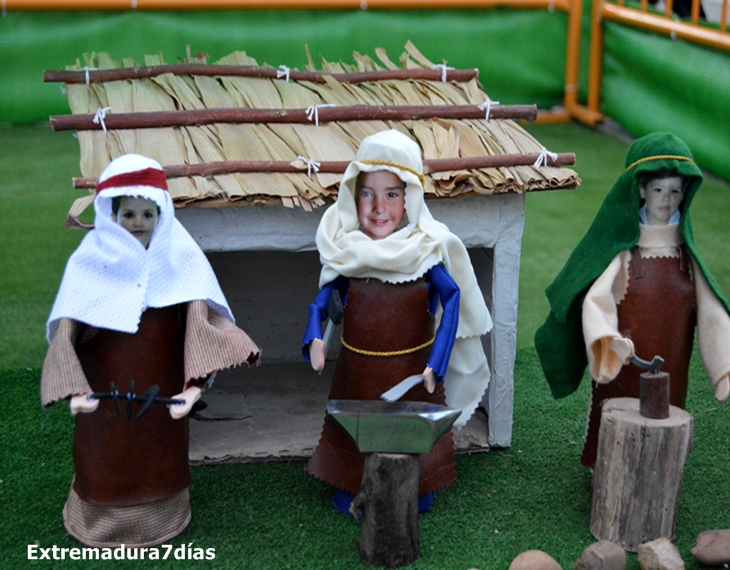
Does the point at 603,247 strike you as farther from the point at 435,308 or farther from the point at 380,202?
the point at 380,202

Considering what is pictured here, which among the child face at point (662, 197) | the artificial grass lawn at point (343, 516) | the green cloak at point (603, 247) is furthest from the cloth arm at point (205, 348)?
the child face at point (662, 197)

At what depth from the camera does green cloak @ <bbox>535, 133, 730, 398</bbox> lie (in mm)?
3238

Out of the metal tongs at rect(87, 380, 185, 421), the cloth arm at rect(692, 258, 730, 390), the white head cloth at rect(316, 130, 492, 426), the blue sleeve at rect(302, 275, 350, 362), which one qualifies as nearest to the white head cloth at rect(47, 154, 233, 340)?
the metal tongs at rect(87, 380, 185, 421)

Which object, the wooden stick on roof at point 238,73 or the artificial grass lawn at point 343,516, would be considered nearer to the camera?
the artificial grass lawn at point 343,516

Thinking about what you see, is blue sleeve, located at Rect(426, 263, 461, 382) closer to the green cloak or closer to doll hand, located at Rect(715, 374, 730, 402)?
the green cloak

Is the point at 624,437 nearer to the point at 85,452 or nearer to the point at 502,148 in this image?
the point at 502,148

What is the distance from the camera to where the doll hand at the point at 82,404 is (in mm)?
2984

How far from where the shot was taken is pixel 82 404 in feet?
9.81

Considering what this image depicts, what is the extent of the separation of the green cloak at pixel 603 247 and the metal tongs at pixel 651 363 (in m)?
0.31

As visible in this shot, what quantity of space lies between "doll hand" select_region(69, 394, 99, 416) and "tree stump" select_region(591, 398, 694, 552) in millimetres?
1684

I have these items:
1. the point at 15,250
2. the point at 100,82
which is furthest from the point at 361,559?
the point at 15,250

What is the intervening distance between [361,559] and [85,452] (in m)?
0.99

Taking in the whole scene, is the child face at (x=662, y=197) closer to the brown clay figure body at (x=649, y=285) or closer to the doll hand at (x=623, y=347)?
the brown clay figure body at (x=649, y=285)

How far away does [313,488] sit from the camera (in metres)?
3.71
